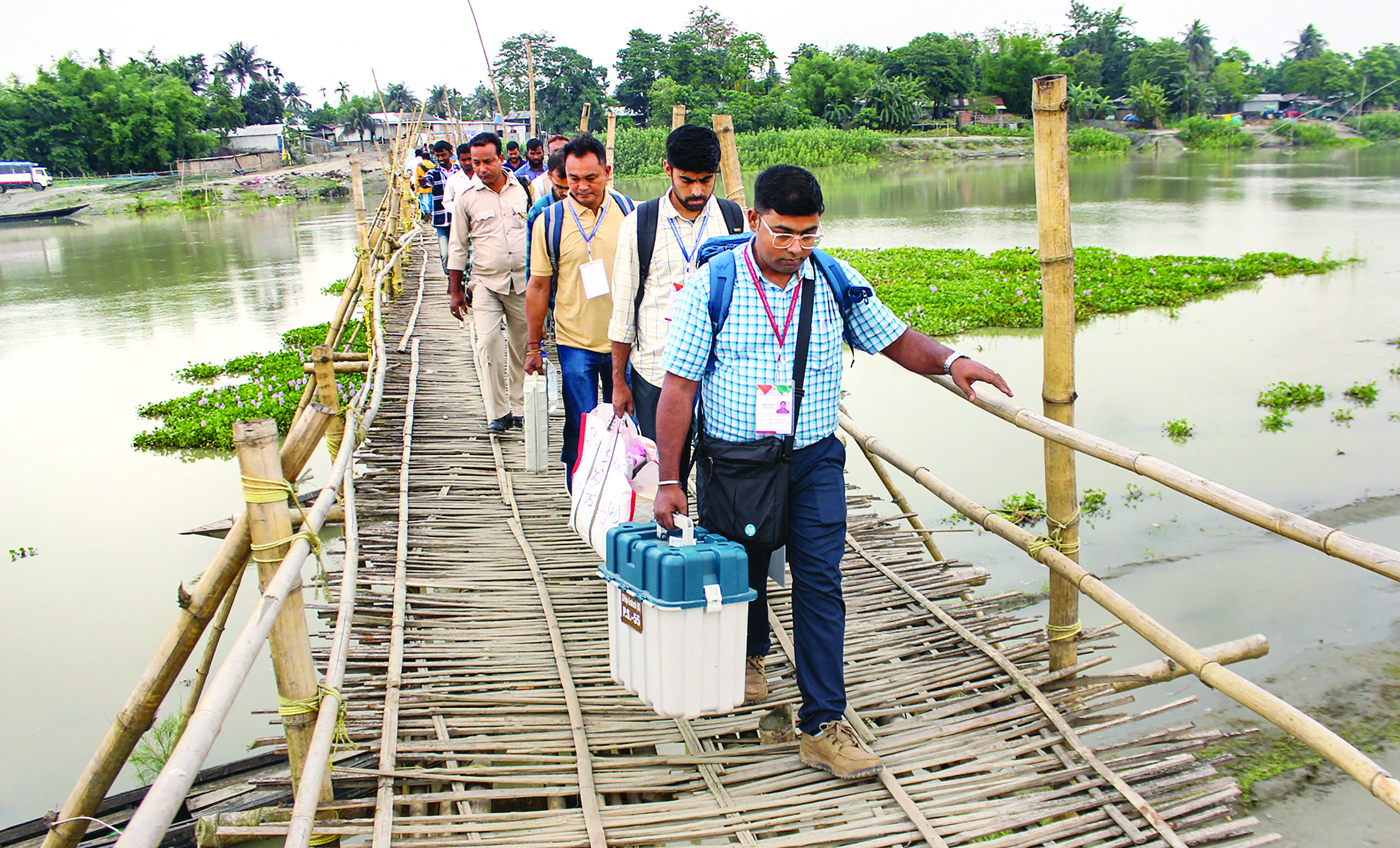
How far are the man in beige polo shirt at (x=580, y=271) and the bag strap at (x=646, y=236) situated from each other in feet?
2.14

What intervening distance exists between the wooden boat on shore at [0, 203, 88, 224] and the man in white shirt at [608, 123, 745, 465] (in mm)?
38916

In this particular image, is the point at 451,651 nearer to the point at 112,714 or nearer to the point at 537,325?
the point at 537,325

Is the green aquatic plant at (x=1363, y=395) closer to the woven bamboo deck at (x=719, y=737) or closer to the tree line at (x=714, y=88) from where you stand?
the woven bamboo deck at (x=719, y=737)

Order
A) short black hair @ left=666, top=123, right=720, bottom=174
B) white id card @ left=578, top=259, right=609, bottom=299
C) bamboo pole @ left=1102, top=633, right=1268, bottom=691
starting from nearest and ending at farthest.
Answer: bamboo pole @ left=1102, top=633, right=1268, bottom=691 → short black hair @ left=666, top=123, right=720, bottom=174 → white id card @ left=578, top=259, right=609, bottom=299

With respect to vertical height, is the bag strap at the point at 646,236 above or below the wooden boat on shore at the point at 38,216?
below

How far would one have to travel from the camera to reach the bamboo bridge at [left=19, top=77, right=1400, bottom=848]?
2043mm

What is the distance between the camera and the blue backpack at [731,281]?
2270 mm

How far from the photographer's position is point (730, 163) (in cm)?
505

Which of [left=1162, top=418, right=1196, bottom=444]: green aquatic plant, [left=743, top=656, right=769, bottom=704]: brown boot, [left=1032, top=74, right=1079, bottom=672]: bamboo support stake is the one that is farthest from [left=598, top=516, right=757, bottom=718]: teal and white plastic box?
[left=1162, top=418, right=1196, bottom=444]: green aquatic plant

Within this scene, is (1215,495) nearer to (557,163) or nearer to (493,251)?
(557,163)

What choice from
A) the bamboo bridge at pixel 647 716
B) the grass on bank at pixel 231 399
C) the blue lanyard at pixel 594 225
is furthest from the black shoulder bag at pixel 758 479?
the grass on bank at pixel 231 399

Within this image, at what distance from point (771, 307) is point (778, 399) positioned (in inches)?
8.8

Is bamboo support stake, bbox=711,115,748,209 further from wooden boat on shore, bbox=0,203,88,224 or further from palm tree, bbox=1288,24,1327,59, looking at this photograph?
palm tree, bbox=1288,24,1327,59

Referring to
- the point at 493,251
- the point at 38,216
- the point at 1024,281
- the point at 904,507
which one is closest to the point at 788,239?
the point at 904,507
